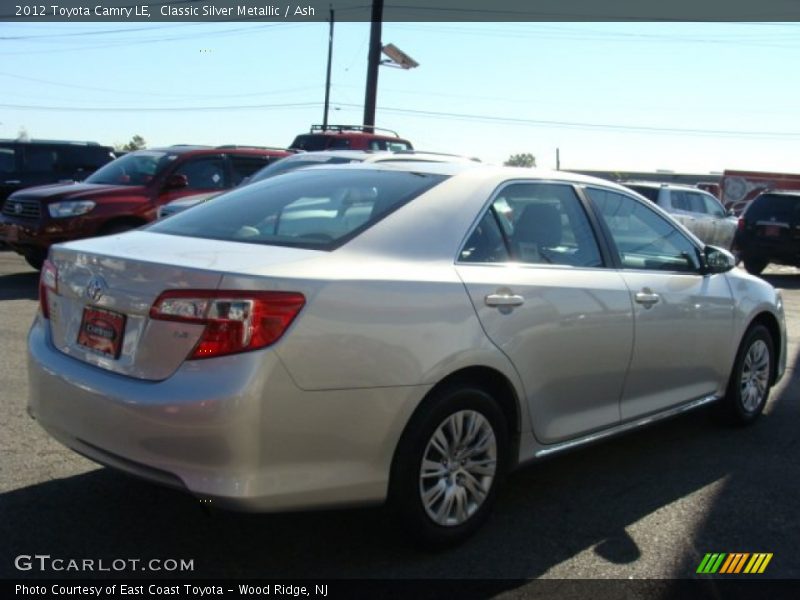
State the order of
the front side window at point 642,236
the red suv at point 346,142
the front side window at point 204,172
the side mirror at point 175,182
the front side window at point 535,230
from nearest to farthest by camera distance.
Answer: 1. the front side window at point 535,230
2. the front side window at point 642,236
3. the side mirror at point 175,182
4. the front side window at point 204,172
5. the red suv at point 346,142

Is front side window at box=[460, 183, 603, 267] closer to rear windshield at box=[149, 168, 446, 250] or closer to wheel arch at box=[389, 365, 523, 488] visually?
rear windshield at box=[149, 168, 446, 250]

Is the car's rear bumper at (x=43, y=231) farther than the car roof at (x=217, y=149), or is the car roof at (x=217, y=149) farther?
the car roof at (x=217, y=149)

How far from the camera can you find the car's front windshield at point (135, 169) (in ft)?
36.7

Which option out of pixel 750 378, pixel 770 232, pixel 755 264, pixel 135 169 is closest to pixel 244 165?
pixel 135 169

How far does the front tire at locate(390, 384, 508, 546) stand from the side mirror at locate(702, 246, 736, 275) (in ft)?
6.94

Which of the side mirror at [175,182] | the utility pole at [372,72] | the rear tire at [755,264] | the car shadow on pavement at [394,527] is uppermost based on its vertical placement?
the utility pole at [372,72]

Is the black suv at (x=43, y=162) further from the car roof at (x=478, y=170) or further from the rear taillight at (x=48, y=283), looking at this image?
the rear taillight at (x=48, y=283)

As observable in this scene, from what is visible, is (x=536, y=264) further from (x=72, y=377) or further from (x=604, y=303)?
(x=72, y=377)

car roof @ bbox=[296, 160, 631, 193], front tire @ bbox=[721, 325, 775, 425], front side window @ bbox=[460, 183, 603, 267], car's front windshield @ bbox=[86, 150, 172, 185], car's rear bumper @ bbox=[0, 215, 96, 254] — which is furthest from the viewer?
car's front windshield @ bbox=[86, 150, 172, 185]

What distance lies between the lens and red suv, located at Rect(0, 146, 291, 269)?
10219 millimetres

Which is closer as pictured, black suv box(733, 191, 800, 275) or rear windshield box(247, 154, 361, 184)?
rear windshield box(247, 154, 361, 184)

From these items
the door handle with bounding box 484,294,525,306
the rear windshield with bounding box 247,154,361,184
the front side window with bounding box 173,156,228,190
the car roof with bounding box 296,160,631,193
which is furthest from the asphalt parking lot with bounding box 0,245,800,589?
the front side window with bounding box 173,156,228,190

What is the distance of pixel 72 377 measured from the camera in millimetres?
3307

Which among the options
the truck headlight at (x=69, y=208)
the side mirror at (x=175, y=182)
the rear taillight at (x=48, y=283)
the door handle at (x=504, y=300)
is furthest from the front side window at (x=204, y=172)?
the door handle at (x=504, y=300)
